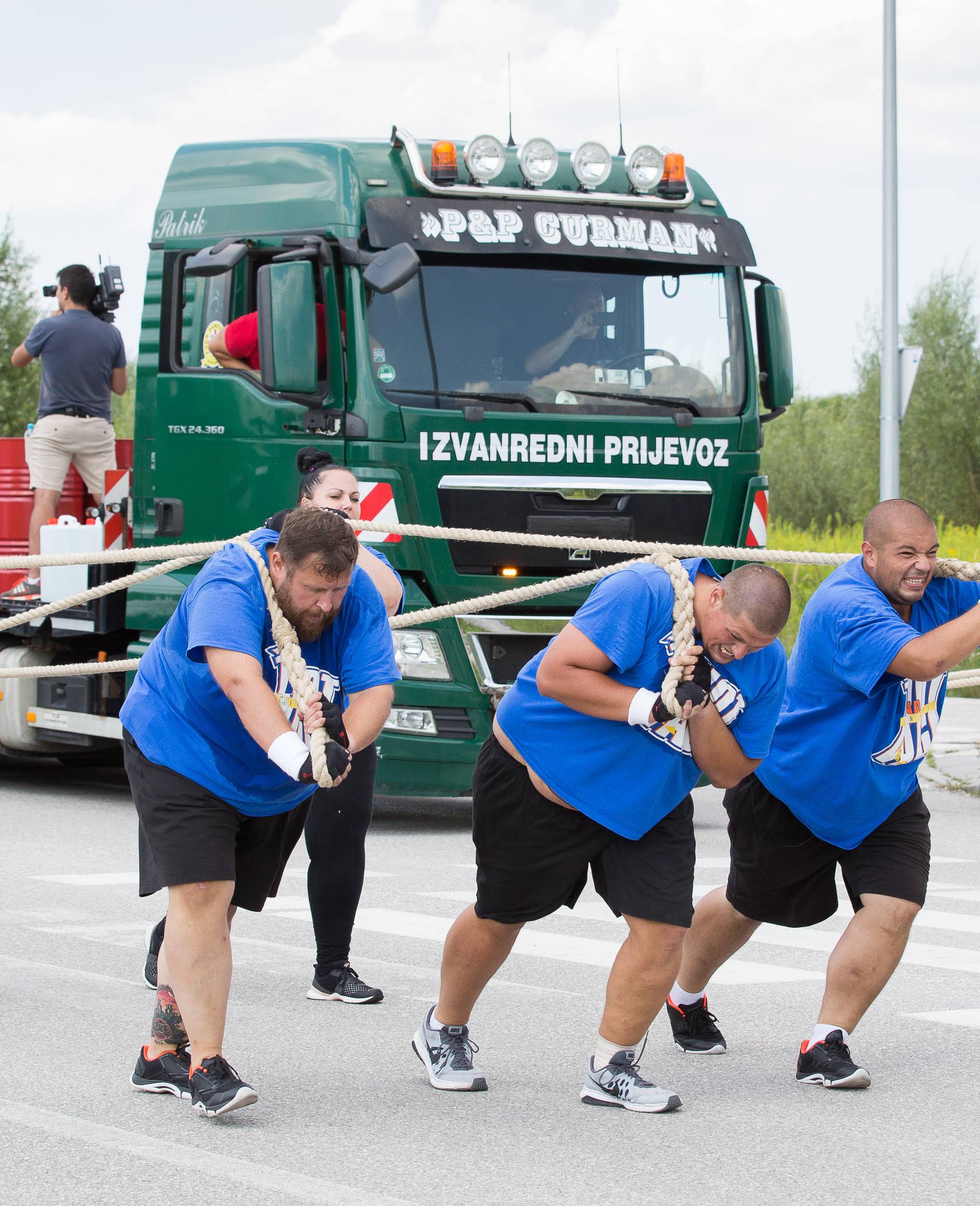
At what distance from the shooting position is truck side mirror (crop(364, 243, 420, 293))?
922cm

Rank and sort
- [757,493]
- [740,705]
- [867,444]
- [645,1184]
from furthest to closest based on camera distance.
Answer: [867,444] → [757,493] → [740,705] → [645,1184]

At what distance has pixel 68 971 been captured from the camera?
6.46 meters

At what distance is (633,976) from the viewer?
470 centimetres

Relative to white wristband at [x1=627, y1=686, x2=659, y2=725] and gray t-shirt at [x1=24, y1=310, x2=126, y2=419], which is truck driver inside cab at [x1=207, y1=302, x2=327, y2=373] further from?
white wristband at [x1=627, y1=686, x2=659, y2=725]

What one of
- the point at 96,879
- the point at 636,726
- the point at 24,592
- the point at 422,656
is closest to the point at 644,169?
the point at 422,656

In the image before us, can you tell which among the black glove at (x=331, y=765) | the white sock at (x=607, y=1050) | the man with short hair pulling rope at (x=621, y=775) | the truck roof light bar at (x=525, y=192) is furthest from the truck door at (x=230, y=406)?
the black glove at (x=331, y=765)

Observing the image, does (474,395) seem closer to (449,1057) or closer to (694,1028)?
(694,1028)

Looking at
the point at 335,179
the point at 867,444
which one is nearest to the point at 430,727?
the point at 335,179

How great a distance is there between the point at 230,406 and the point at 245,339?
0.37 meters

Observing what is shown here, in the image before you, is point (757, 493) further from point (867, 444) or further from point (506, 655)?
point (867, 444)

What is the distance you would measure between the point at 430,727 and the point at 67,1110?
5.04 m

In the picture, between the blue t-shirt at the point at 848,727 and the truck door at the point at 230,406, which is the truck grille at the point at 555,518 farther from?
the blue t-shirt at the point at 848,727

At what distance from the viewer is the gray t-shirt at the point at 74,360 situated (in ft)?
37.3

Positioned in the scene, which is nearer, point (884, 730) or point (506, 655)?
point (884, 730)
